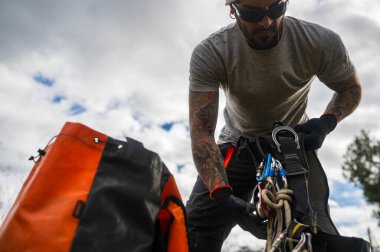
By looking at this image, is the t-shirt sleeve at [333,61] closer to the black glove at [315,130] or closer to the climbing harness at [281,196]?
the black glove at [315,130]

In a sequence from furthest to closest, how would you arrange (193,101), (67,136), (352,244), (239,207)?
(193,101) < (239,207) < (352,244) < (67,136)

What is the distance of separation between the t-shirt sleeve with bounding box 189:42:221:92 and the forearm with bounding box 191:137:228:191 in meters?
0.39

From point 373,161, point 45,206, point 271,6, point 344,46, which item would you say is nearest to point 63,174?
point 45,206

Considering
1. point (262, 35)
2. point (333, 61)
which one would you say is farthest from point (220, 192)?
point (333, 61)

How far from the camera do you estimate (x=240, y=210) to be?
2.10 m

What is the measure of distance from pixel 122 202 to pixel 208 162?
109 centimetres

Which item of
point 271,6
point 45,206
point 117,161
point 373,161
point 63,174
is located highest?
point 373,161

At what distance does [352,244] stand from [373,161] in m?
22.8

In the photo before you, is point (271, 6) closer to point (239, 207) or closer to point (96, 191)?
point (239, 207)

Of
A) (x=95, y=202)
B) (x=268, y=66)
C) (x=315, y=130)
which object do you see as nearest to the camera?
(x=95, y=202)

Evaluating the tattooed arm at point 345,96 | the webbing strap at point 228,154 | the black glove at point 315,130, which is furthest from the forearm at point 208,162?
the tattooed arm at point 345,96

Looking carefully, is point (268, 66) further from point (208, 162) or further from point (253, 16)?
point (208, 162)

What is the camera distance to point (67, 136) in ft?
5.20

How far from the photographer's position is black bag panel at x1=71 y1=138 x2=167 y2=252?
1.47 meters
